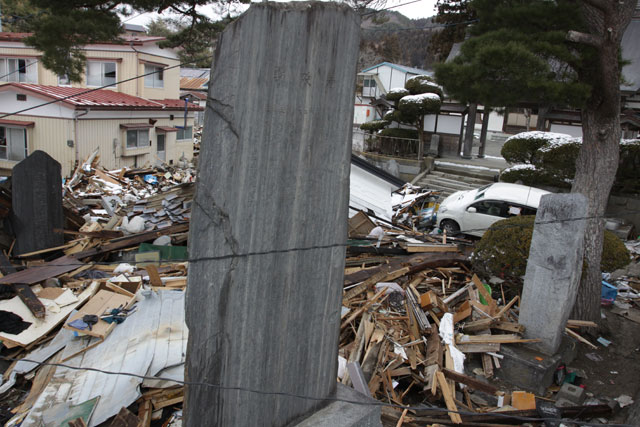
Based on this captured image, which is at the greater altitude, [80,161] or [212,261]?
[212,261]

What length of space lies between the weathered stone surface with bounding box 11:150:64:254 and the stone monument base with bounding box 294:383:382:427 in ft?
26.9

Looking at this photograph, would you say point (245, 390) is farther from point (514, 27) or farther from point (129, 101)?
point (129, 101)

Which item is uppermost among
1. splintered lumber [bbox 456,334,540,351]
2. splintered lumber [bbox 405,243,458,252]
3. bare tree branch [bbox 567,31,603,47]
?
bare tree branch [bbox 567,31,603,47]

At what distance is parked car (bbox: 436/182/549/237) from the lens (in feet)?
44.7

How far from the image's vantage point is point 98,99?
22594 millimetres

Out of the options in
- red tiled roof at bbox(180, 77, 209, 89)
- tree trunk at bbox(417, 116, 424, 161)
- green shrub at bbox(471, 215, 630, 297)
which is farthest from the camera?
red tiled roof at bbox(180, 77, 209, 89)

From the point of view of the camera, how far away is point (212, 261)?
243 cm

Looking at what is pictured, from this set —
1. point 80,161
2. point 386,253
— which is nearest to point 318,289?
point 386,253

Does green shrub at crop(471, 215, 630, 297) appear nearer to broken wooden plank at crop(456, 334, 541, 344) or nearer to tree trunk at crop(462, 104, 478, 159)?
A: broken wooden plank at crop(456, 334, 541, 344)

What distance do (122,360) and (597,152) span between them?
26.1ft

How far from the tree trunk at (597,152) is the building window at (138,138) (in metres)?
21.5

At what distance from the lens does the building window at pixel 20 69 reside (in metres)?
24.1

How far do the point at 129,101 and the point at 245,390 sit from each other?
24948 millimetres

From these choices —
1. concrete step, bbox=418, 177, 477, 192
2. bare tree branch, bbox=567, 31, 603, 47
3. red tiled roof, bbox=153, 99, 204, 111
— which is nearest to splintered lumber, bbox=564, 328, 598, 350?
bare tree branch, bbox=567, 31, 603, 47
